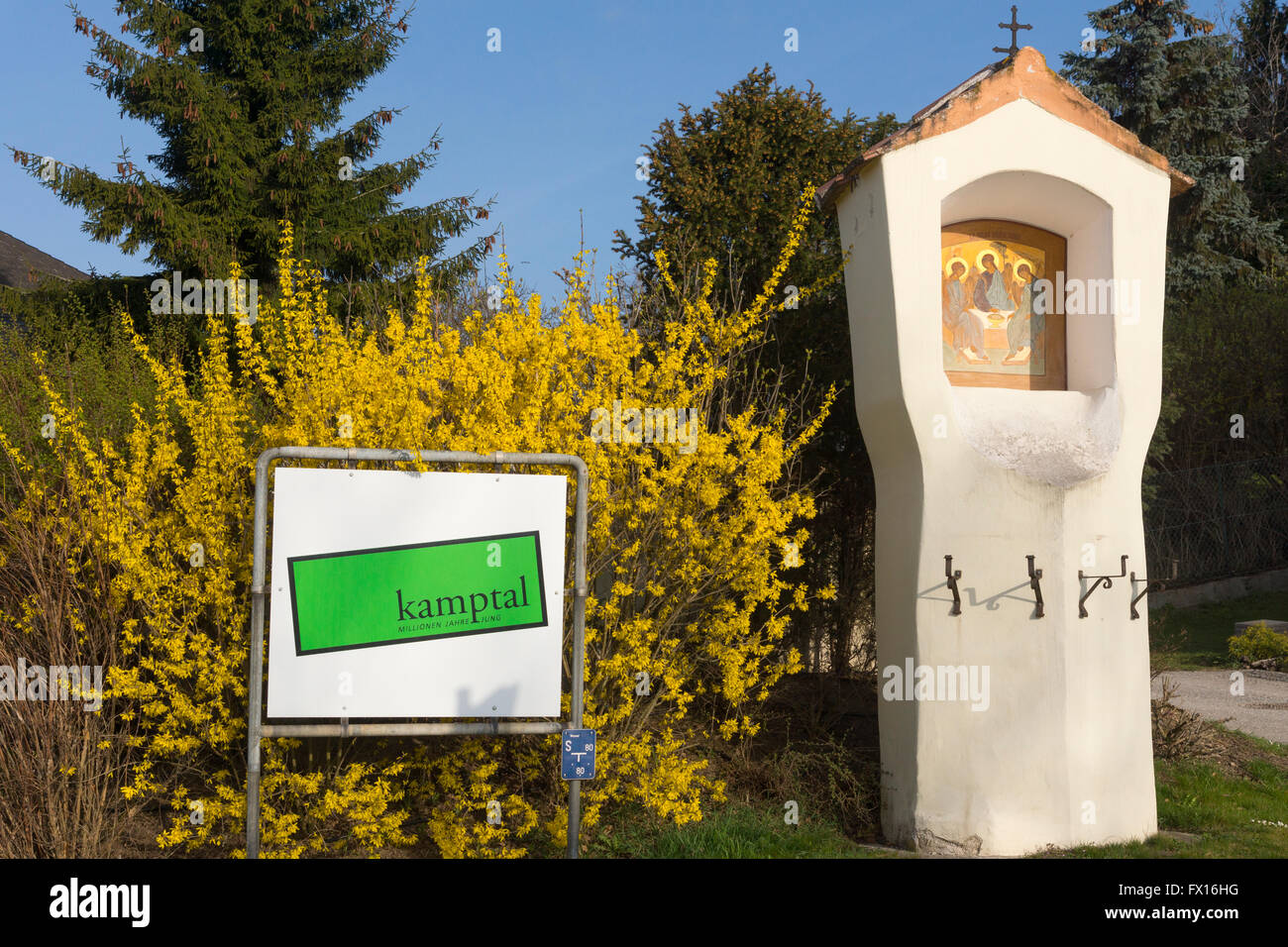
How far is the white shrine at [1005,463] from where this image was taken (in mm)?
7203

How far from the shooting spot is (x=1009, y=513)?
7.37 m

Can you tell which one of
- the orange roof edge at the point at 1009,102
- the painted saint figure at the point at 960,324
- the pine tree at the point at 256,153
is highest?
the pine tree at the point at 256,153

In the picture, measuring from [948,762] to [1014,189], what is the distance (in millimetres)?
4137

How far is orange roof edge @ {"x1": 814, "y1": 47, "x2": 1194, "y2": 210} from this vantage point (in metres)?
7.49

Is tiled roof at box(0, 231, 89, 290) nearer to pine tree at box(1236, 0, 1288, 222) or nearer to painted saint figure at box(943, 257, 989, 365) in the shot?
painted saint figure at box(943, 257, 989, 365)

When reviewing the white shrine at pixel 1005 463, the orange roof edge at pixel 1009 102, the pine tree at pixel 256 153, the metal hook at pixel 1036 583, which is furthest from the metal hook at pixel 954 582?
the pine tree at pixel 256 153

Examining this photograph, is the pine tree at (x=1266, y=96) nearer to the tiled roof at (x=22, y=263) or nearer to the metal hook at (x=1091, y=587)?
the metal hook at (x=1091, y=587)

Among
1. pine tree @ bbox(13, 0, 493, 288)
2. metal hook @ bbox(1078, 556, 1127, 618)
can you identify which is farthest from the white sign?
pine tree @ bbox(13, 0, 493, 288)

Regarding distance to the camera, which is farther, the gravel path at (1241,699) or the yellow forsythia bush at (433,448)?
Result: the gravel path at (1241,699)

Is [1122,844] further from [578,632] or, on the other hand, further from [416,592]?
[416,592]

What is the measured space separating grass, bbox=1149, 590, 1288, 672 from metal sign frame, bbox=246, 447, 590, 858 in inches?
495

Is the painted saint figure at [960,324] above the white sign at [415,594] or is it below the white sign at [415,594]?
above

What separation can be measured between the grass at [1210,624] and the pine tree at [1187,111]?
25.1 ft

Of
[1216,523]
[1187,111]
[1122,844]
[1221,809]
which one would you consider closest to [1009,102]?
[1122,844]
